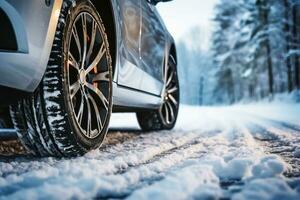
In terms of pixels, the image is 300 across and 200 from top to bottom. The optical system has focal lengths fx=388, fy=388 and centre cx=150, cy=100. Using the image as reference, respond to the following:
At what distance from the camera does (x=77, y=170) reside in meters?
1.70

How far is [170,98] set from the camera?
17.2 ft

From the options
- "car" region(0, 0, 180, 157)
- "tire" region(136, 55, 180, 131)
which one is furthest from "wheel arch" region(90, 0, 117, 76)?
"tire" region(136, 55, 180, 131)

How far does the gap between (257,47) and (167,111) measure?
26030mm

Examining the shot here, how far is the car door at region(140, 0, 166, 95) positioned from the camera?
353cm

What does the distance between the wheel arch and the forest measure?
18786 mm

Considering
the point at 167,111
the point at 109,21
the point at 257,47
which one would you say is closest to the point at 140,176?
the point at 109,21

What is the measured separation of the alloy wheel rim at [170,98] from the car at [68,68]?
5.14ft

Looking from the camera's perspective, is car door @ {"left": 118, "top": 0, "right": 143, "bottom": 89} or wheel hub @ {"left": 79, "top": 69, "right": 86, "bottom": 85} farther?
car door @ {"left": 118, "top": 0, "right": 143, "bottom": 89}

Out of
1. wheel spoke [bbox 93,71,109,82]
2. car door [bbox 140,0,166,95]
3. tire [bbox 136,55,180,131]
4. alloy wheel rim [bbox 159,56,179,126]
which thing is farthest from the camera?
alloy wheel rim [bbox 159,56,179,126]

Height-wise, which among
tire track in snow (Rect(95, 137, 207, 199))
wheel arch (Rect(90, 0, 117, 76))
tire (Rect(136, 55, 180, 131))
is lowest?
tire track in snow (Rect(95, 137, 207, 199))

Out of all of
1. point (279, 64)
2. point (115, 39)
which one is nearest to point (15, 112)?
point (115, 39)

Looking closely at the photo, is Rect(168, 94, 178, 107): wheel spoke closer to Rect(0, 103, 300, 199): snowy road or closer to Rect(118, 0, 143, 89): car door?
Rect(118, 0, 143, 89): car door

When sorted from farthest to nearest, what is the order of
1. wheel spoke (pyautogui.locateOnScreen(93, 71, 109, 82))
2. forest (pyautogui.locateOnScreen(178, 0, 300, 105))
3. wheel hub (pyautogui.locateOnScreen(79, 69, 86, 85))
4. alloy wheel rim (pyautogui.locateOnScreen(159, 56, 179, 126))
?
forest (pyautogui.locateOnScreen(178, 0, 300, 105)) → alloy wheel rim (pyautogui.locateOnScreen(159, 56, 179, 126)) → wheel spoke (pyautogui.locateOnScreen(93, 71, 109, 82)) → wheel hub (pyautogui.locateOnScreen(79, 69, 86, 85))

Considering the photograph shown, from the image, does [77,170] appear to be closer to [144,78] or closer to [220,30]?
[144,78]
